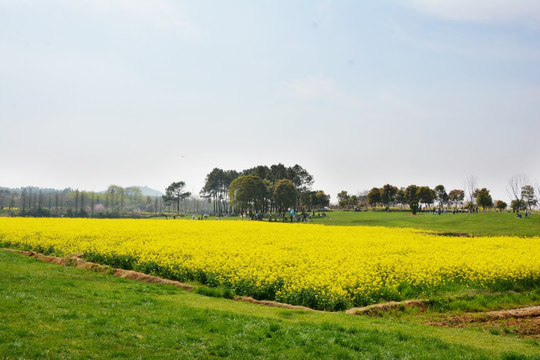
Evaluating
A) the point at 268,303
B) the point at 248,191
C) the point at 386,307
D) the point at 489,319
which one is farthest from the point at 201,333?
the point at 248,191

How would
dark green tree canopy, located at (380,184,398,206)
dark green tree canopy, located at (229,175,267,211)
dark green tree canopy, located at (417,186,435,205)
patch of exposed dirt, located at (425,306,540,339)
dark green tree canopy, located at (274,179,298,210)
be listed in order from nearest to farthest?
1. patch of exposed dirt, located at (425,306,540,339)
2. dark green tree canopy, located at (274,179,298,210)
3. dark green tree canopy, located at (229,175,267,211)
4. dark green tree canopy, located at (417,186,435,205)
5. dark green tree canopy, located at (380,184,398,206)

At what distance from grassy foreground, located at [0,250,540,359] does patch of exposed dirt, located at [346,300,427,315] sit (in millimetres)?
1095

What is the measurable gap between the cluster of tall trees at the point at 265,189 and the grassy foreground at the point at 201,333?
3042 inches

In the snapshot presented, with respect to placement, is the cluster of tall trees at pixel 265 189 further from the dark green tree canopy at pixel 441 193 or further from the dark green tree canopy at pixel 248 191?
the dark green tree canopy at pixel 441 193

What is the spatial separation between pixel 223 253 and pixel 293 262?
3.93 metres

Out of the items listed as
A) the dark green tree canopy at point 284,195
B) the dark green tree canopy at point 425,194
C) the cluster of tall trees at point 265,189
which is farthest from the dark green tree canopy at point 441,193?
the dark green tree canopy at point 284,195

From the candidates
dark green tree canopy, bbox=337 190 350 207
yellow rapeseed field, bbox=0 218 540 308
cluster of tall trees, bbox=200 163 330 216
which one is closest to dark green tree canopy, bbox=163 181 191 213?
cluster of tall trees, bbox=200 163 330 216

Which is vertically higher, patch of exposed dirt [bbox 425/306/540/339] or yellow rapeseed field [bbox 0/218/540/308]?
yellow rapeseed field [bbox 0/218/540/308]

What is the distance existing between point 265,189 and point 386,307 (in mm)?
83917

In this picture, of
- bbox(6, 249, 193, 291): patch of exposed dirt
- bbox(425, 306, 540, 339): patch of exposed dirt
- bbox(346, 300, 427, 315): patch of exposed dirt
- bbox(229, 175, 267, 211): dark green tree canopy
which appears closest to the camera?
bbox(425, 306, 540, 339): patch of exposed dirt

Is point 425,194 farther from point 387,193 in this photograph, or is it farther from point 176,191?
point 176,191

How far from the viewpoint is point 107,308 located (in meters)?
10.3

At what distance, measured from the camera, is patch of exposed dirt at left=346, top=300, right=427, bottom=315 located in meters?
11.7

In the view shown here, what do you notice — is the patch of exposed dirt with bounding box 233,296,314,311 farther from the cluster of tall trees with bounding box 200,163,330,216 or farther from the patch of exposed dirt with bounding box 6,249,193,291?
the cluster of tall trees with bounding box 200,163,330,216
